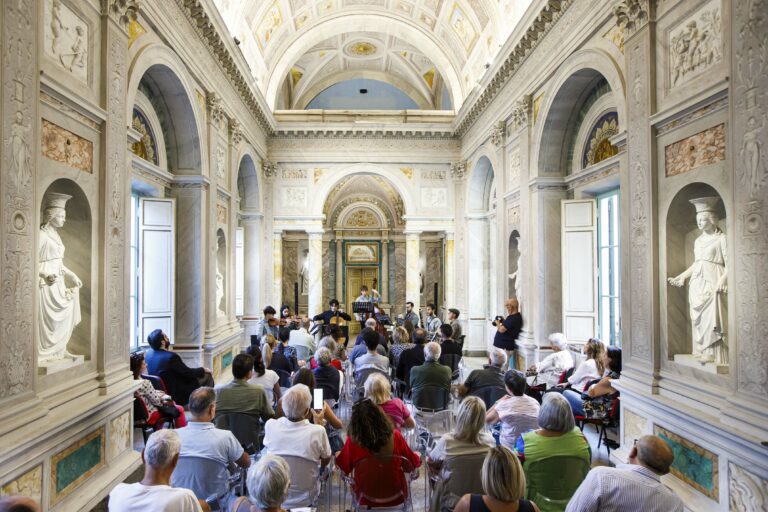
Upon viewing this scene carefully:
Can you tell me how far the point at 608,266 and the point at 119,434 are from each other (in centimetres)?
737

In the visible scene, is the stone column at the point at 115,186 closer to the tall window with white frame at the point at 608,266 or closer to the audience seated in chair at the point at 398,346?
the audience seated in chair at the point at 398,346

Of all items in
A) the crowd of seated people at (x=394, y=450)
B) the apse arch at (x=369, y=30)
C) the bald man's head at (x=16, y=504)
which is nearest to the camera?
the bald man's head at (x=16, y=504)

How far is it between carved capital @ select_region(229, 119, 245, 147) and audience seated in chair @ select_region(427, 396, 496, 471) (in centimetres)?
929

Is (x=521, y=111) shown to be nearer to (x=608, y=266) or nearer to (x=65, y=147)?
(x=608, y=266)

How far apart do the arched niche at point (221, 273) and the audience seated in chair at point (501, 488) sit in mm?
8473

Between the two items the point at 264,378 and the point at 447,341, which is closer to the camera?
the point at 264,378

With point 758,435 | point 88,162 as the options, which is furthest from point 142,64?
point 758,435

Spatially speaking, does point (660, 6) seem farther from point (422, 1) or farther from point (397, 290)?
point (397, 290)

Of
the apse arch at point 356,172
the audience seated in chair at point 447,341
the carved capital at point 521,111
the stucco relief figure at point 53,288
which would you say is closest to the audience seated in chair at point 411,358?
the audience seated in chair at point 447,341

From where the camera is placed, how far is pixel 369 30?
14852 mm

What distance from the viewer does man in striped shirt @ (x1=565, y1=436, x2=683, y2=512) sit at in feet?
8.52

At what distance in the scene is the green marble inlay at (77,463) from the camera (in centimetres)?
409

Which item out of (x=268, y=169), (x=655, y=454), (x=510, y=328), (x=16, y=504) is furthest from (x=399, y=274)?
(x=16, y=504)

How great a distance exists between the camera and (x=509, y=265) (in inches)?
432
